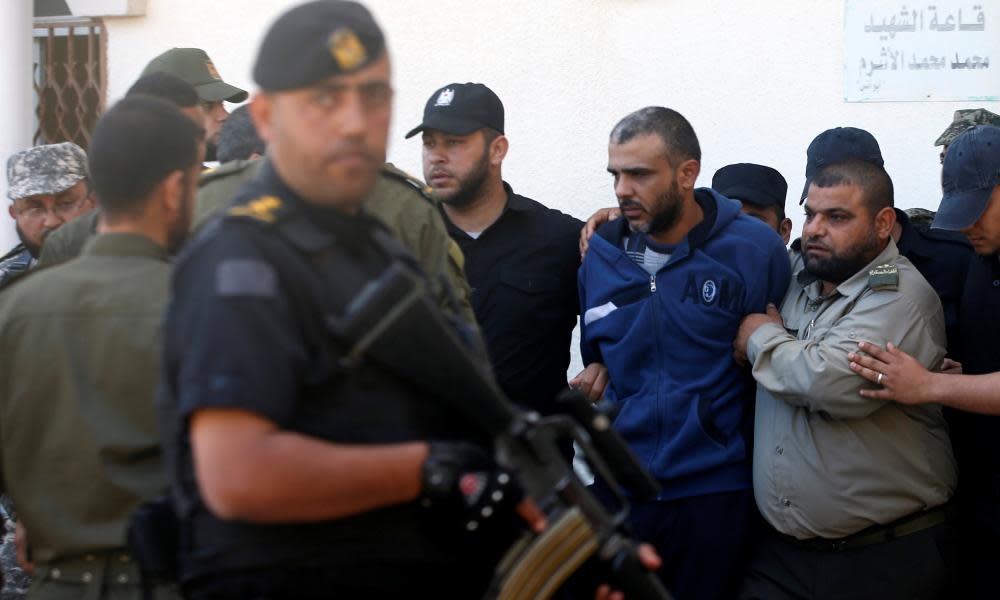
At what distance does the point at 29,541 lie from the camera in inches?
107

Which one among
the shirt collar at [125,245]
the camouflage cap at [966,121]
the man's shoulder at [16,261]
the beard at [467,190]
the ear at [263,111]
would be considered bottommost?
the man's shoulder at [16,261]

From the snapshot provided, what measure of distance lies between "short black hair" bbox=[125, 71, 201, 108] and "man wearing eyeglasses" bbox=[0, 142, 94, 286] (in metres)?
0.71

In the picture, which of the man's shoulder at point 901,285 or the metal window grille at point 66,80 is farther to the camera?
the metal window grille at point 66,80

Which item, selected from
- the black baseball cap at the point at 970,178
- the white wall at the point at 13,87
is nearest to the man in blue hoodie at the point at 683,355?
the black baseball cap at the point at 970,178

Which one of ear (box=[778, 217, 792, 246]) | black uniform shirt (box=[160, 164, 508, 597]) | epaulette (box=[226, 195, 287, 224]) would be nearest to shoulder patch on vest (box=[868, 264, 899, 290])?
ear (box=[778, 217, 792, 246])

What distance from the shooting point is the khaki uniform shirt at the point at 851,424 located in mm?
3611

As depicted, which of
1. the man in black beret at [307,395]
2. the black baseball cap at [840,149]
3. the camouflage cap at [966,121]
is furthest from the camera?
the camouflage cap at [966,121]

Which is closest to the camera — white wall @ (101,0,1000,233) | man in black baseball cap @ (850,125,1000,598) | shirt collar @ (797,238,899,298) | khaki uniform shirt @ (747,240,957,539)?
man in black baseball cap @ (850,125,1000,598)

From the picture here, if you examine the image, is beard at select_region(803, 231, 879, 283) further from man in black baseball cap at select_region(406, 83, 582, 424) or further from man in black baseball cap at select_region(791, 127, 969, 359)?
man in black baseball cap at select_region(406, 83, 582, 424)

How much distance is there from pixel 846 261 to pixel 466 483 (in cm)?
210

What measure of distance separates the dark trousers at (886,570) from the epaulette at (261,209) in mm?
2329

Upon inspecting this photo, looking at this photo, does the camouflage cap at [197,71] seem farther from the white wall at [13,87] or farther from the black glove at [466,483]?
the black glove at [466,483]

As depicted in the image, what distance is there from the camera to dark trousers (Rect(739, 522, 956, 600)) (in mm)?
3705

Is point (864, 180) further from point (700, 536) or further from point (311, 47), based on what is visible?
point (311, 47)
